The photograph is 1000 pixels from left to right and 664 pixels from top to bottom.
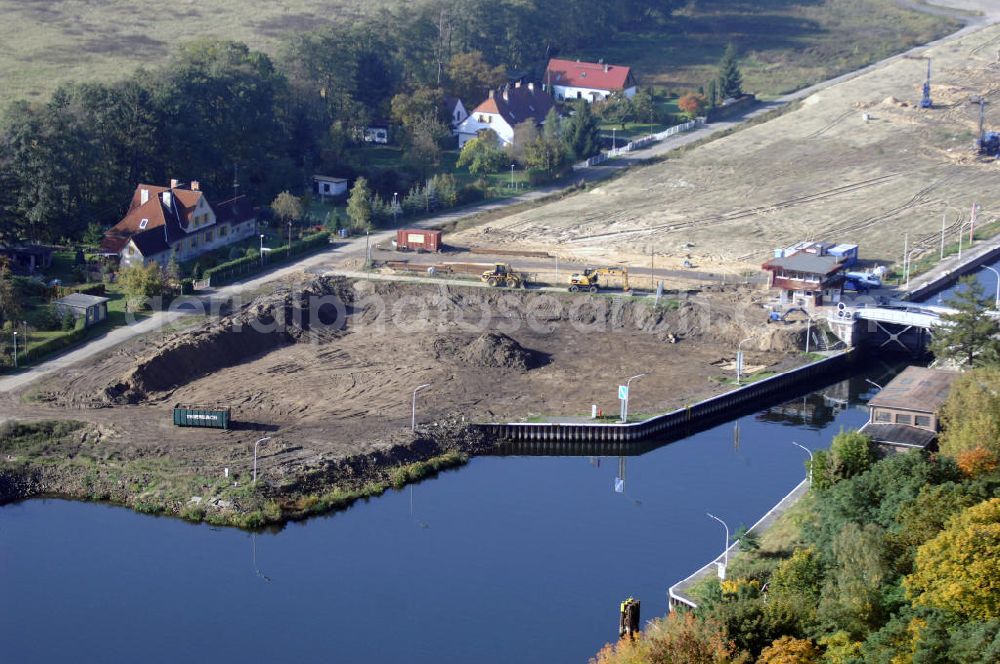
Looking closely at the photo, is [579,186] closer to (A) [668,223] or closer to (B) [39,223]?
(A) [668,223]

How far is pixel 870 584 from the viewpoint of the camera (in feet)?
164

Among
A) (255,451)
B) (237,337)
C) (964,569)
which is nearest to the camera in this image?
(964,569)

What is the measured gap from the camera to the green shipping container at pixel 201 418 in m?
72.2

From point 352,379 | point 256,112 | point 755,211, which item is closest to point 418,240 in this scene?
point 256,112

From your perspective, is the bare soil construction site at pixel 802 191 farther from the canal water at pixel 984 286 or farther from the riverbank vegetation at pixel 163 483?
the riverbank vegetation at pixel 163 483

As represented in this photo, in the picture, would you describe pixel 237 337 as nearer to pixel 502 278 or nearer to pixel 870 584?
pixel 502 278

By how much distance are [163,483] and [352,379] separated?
664 inches

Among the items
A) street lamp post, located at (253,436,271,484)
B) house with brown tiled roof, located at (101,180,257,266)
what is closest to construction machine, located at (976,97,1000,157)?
house with brown tiled roof, located at (101,180,257,266)

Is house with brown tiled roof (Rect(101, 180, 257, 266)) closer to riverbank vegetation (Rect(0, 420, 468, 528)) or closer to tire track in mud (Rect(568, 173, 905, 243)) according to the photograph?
tire track in mud (Rect(568, 173, 905, 243))

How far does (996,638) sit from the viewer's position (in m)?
44.2

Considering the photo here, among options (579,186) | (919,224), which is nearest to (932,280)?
(919,224)

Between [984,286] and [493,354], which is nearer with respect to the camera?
[493,354]

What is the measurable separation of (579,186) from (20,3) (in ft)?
245

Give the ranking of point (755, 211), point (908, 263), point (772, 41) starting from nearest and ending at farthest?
point (908, 263)
point (755, 211)
point (772, 41)
